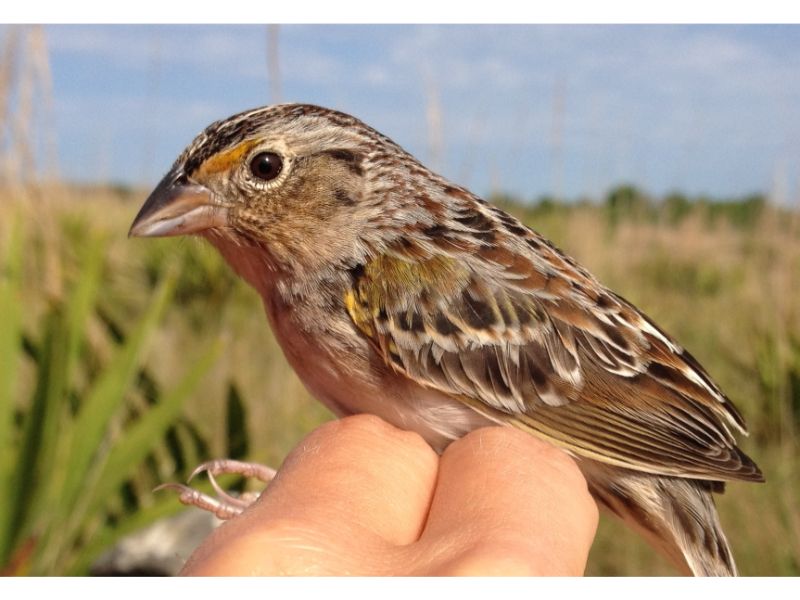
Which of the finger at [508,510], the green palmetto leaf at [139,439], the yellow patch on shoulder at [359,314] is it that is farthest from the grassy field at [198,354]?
the finger at [508,510]

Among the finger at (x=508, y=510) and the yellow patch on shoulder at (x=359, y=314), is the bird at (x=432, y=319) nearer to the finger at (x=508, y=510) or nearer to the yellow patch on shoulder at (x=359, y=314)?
the yellow patch on shoulder at (x=359, y=314)

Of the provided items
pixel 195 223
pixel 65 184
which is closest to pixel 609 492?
pixel 195 223

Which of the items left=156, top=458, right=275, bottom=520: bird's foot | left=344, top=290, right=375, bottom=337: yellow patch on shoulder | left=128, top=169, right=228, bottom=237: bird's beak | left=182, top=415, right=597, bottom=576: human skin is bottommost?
left=156, top=458, right=275, bottom=520: bird's foot

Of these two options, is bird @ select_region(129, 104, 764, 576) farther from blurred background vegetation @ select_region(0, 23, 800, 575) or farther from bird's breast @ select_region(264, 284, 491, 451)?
blurred background vegetation @ select_region(0, 23, 800, 575)

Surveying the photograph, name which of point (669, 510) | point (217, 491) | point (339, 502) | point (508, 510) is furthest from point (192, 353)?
point (508, 510)

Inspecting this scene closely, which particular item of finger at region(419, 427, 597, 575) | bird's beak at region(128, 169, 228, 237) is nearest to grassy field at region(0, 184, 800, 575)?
bird's beak at region(128, 169, 228, 237)

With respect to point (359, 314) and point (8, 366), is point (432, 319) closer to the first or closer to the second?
point (359, 314)
